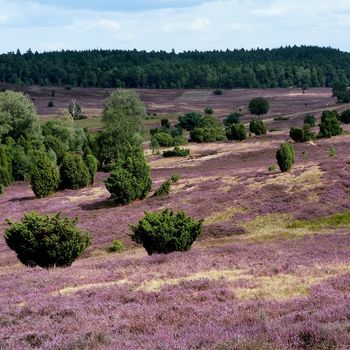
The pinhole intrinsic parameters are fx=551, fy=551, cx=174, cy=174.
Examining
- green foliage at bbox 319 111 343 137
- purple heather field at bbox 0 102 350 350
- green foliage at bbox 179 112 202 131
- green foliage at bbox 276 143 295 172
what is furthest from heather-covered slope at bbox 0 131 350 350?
green foliage at bbox 179 112 202 131

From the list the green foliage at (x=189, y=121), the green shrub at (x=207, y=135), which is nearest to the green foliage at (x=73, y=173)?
the green shrub at (x=207, y=135)

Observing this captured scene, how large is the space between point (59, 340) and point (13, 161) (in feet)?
229

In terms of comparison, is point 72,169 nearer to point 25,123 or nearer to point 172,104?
point 25,123

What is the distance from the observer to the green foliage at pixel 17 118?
317 feet

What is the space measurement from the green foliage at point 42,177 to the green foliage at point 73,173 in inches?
84.0

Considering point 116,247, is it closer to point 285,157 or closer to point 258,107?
point 285,157

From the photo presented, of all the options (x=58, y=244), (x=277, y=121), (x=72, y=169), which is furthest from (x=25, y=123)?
(x=58, y=244)

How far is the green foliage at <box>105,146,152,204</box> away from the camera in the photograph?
47.7 m

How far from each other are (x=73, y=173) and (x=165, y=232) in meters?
35.6

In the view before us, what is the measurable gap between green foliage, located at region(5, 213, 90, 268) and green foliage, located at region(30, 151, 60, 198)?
31.0 metres

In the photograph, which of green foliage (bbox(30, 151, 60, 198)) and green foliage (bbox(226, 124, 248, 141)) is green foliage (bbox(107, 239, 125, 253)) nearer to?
green foliage (bbox(30, 151, 60, 198))

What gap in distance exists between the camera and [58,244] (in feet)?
83.1

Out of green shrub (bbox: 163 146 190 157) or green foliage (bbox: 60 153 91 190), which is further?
green shrub (bbox: 163 146 190 157)

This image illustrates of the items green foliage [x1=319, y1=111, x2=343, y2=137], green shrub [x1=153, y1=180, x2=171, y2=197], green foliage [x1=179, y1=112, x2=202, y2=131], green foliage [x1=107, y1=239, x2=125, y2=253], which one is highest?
green foliage [x1=319, y1=111, x2=343, y2=137]
